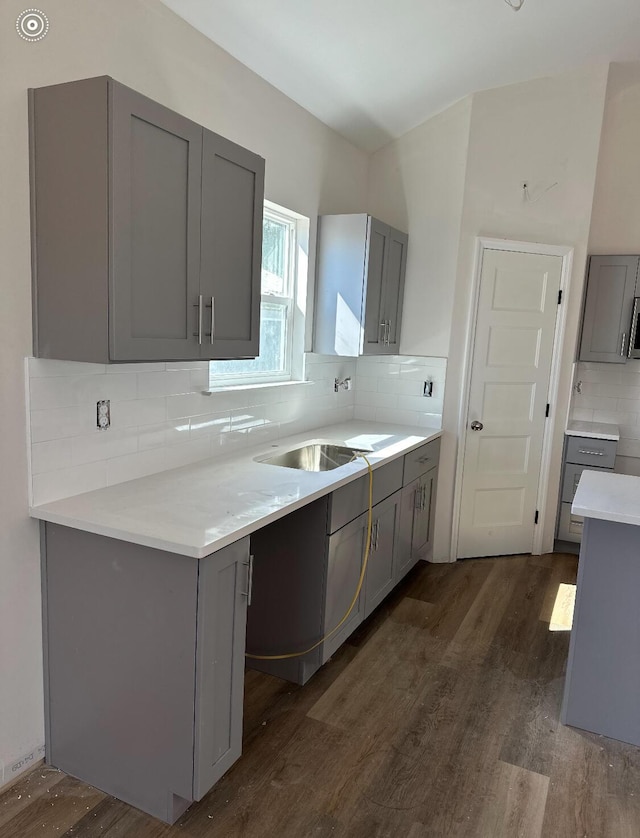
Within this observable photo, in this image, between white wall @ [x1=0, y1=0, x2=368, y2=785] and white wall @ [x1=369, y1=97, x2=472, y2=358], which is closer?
white wall @ [x1=0, y1=0, x2=368, y2=785]

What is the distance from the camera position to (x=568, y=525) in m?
4.36

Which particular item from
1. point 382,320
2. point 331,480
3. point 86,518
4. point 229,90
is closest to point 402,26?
point 229,90

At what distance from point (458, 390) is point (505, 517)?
39.4 inches

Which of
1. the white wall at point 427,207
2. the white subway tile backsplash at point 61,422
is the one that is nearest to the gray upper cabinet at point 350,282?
the white wall at point 427,207

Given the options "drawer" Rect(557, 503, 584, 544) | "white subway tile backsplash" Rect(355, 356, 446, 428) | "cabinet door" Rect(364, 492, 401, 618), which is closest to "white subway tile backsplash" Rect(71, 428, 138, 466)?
"cabinet door" Rect(364, 492, 401, 618)

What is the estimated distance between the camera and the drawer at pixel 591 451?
415 cm

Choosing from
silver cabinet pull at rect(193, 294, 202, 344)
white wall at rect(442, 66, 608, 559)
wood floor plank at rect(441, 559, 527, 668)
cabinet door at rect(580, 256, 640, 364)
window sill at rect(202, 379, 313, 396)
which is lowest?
wood floor plank at rect(441, 559, 527, 668)

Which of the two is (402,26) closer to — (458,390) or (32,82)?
(32,82)

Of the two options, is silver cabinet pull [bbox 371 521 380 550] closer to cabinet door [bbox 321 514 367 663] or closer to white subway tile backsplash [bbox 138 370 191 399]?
cabinet door [bbox 321 514 367 663]

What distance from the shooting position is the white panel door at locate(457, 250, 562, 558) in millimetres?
3990

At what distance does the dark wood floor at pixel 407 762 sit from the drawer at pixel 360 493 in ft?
2.40

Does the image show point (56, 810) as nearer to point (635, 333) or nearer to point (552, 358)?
point (552, 358)

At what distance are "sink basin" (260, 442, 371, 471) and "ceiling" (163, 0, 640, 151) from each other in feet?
6.24

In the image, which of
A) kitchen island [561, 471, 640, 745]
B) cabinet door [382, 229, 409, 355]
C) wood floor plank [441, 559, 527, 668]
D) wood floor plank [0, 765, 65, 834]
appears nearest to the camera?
wood floor plank [0, 765, 65, 834]
